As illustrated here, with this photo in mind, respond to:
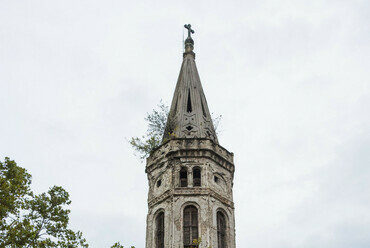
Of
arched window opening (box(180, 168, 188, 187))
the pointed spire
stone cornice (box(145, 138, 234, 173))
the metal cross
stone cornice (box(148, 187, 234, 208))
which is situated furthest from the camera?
the metal cross

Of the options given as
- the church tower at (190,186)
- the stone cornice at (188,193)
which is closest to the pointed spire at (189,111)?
the church tower at (190,186)

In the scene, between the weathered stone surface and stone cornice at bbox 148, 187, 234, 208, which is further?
stone cornice at bbox 148, 187, 234, 208

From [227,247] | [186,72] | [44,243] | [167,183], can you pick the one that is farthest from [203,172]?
[44,243]

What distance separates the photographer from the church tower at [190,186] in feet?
89.0

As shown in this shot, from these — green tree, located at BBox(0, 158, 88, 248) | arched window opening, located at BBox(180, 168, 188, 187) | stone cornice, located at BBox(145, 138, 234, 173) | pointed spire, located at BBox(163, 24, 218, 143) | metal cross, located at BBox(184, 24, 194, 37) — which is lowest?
green tree, located at BBox(0, 158, 88, 248)

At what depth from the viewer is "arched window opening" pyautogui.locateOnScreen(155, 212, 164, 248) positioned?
1086 inches

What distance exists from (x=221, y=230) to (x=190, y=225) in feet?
6.11

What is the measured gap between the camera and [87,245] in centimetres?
1992

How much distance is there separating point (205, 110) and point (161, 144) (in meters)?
4.42

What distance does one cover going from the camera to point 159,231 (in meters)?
28.1

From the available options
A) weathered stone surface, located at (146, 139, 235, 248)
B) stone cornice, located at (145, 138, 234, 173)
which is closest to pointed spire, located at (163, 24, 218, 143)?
stone cornice, located at (145, 138, 234, 173)

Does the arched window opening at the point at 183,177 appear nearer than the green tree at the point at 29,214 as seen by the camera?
No

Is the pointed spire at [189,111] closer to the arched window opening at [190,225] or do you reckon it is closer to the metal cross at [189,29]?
the metal cross at [189,29]

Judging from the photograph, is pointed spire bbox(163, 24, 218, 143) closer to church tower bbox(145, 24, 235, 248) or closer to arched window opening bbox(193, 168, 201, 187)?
church tower bbox(145, 24, 235, 248)
